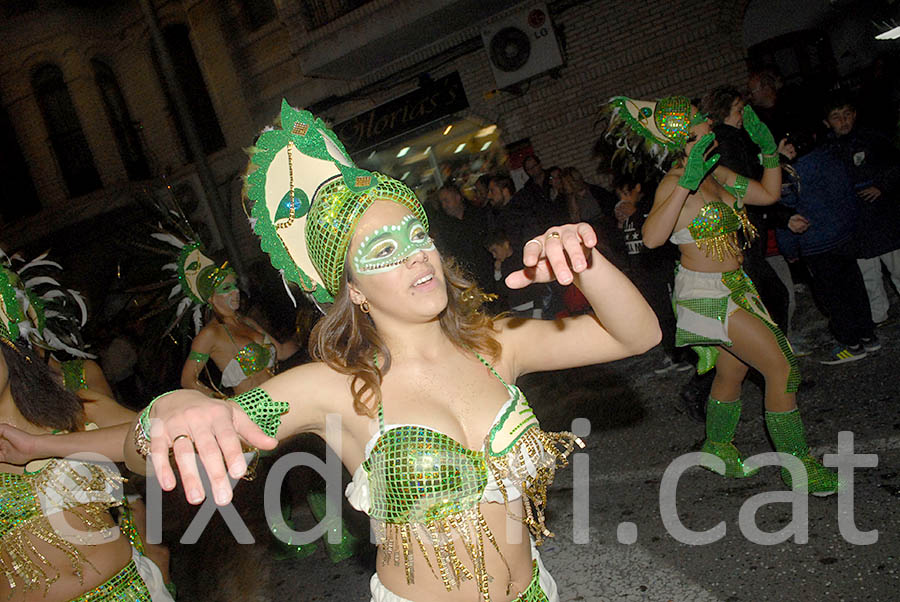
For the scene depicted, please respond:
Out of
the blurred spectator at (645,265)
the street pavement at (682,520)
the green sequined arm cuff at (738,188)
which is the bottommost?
the street pavement at (682,520)

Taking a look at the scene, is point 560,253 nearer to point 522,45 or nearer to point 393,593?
point 393,593

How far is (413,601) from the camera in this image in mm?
2004

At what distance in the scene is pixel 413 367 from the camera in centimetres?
211

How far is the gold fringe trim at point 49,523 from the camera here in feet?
8.09

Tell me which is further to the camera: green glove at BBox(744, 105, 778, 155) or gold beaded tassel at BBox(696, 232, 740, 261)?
green glove at BBox(744, 105, 778, 155)

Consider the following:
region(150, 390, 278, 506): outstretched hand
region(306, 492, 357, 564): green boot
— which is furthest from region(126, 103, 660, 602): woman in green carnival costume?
region(306, 492, 357, 564): green boot

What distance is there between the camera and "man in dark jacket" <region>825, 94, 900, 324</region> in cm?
538

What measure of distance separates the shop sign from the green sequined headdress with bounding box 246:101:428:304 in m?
10.3

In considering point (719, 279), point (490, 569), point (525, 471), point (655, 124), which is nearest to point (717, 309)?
A: point (719, 279)

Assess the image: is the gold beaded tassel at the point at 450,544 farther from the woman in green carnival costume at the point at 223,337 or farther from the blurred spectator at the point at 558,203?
the blurred spectator at the point at 558,203

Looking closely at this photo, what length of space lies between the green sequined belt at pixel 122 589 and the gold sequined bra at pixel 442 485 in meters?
1.31

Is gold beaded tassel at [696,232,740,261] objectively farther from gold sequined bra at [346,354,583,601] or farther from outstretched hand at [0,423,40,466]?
outstretched hand at [0,423,40,466]

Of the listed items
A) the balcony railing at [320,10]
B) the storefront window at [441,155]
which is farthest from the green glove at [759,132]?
the balcony railing at [320,10]

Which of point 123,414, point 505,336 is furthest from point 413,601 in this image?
point 123,414
